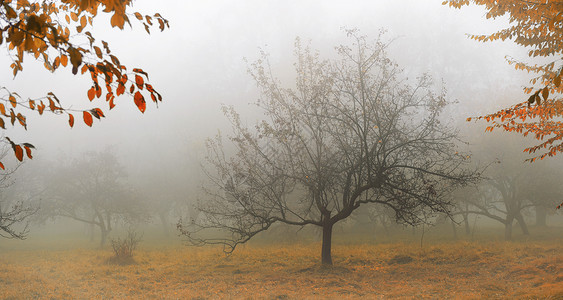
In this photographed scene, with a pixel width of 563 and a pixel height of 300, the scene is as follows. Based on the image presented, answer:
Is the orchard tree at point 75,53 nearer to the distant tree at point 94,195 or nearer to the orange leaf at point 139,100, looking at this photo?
the orange leaf at point 139,100

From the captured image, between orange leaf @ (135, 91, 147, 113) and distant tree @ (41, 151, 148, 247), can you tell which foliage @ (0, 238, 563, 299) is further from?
distant tree @ (41, 151, 148, 247)

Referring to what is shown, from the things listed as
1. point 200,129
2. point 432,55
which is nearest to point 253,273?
point 200,129

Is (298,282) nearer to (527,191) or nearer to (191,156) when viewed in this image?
(527,191)

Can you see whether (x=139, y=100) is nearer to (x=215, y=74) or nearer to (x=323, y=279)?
(x=323, y=279)

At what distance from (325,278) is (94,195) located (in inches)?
1079

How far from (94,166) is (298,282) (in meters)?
30.3

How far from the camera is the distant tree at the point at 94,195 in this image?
94.0ft

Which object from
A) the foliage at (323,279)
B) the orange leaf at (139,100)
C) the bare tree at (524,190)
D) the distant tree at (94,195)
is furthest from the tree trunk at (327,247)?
the distant tree at (94,195)

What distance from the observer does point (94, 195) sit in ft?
96.7

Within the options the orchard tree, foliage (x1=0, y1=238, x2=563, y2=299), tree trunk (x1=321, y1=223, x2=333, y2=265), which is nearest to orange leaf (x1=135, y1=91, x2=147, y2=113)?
the orchard tree

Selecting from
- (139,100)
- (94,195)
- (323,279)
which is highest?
(139,100)

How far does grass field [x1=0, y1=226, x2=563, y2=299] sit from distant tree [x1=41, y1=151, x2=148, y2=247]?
54.0 feet

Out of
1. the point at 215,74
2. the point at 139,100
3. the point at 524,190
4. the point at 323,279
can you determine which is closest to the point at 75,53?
the point at 139,100

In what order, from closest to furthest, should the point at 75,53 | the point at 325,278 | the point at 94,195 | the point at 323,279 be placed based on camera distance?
the point at 75,53
the point at 323,279
the point at 325,278
the point at 94,195
